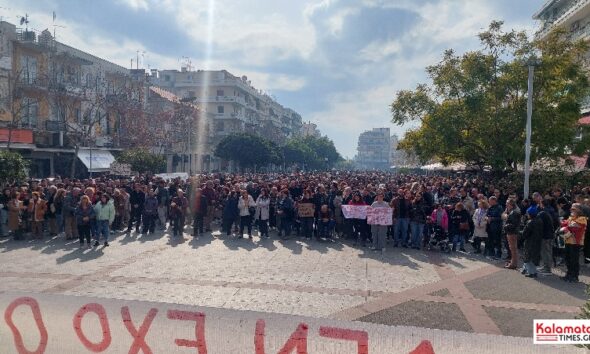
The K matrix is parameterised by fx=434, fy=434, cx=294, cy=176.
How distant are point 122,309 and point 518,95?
2137 cm

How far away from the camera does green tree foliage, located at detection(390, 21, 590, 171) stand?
19469 millimetres

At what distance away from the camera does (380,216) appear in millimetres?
12641

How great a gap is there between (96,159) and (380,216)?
27939 mm

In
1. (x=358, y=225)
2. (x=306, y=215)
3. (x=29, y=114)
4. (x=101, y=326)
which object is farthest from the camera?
(x=29, y=114)

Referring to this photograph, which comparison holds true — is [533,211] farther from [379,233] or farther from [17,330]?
[17,330]

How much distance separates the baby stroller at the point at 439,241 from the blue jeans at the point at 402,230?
2.40 feet

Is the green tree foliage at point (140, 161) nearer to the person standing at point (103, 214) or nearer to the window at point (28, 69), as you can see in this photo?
the window at point (28, 69)

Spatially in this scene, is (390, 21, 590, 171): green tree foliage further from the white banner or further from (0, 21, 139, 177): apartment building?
(0, 21, 139, 177): apartment building

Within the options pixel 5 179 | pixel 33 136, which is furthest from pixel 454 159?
pixel 33 136

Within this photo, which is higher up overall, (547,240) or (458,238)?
(547,240)

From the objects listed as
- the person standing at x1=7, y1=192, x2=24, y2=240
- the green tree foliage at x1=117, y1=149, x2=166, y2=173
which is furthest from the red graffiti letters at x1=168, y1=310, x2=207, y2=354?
the green tree foliage at x1=117, y1=149, x2=166, y2=173

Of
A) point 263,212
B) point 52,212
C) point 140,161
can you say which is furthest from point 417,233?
point 140,161

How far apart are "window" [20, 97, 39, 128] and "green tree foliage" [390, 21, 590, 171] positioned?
26.9 metres

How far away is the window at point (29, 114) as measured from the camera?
30347 mm
